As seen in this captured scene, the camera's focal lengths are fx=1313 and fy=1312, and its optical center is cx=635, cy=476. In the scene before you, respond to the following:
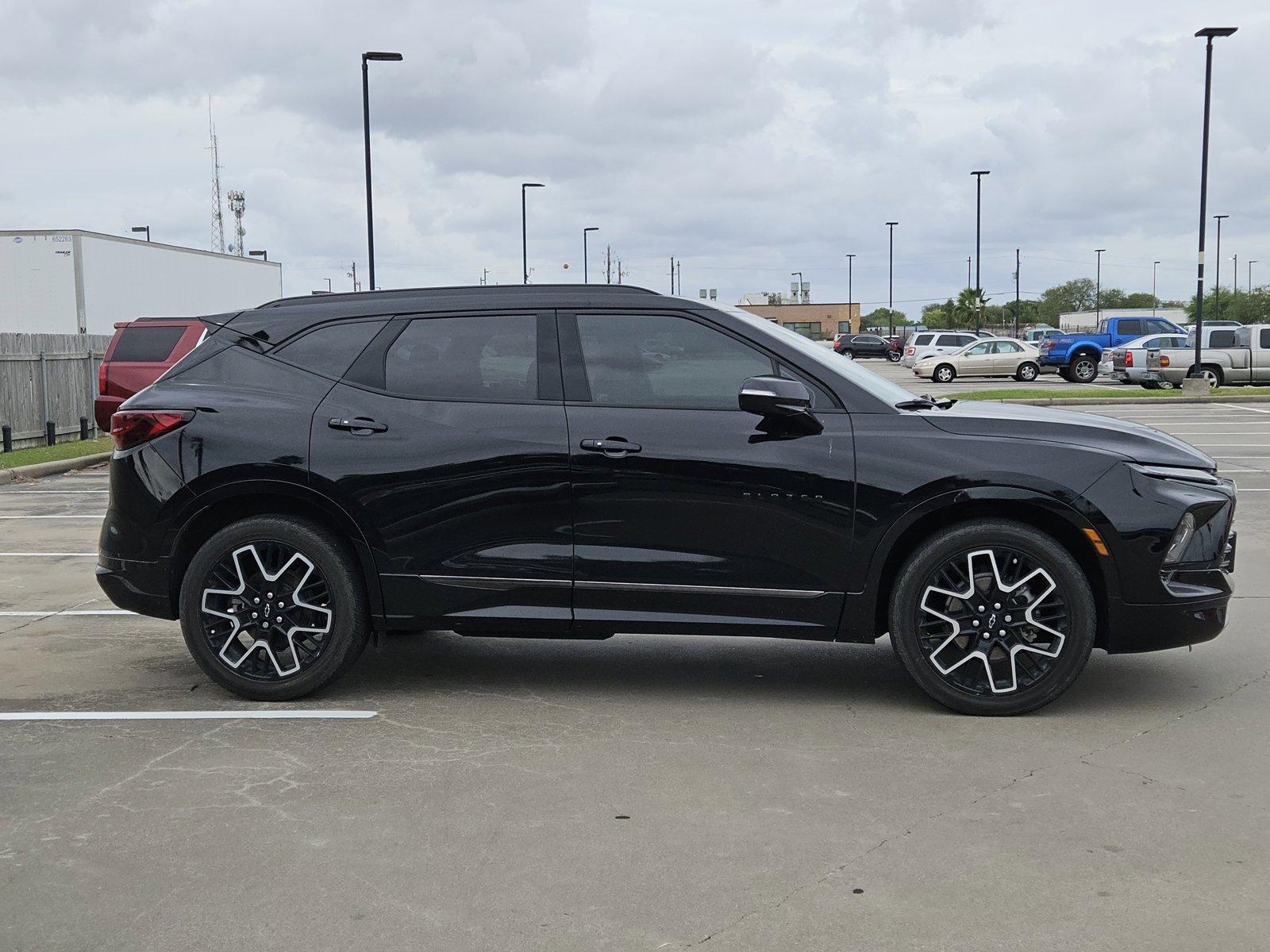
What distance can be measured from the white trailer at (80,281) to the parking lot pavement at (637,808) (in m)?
21.6

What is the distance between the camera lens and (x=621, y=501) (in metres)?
5.57

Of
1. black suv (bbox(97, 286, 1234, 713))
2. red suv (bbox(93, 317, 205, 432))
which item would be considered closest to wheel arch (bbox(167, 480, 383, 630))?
black suv (bbox(97, 286, 1234, 713))

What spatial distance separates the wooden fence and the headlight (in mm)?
19138

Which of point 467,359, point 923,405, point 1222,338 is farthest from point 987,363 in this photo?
point 467,359

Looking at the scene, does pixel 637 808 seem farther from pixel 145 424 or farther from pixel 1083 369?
pixel 1083 369

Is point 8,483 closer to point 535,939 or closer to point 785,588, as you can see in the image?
point 785,588

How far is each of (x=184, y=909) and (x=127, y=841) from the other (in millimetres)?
618

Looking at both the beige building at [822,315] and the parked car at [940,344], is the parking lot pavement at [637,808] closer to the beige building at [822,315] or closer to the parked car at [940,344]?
the parked car at [940,344]

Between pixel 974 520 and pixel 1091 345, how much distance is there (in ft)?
123

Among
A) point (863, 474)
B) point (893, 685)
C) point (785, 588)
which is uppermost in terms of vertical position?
point (863, 474)

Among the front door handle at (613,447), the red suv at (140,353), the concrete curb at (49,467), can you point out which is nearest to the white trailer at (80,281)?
the red suv at (140,353)

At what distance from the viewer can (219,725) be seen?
5.47 meters

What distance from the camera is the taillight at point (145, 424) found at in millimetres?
5895

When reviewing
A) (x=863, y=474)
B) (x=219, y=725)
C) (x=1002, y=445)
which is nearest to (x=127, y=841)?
(x=219, y=725)
